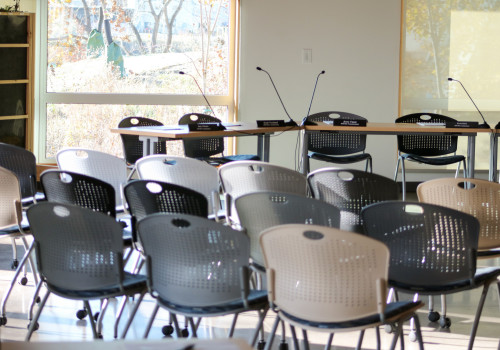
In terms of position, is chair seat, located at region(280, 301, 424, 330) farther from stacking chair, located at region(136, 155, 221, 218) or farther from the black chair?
the black chair

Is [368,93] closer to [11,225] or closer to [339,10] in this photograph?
[339,10]

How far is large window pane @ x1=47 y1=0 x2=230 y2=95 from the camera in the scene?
903 cm

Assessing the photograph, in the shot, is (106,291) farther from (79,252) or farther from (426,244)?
(426,244)

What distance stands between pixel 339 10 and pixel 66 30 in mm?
3237

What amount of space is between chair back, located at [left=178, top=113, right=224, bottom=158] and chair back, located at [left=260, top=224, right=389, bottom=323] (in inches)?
179

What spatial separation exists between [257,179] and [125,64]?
5.20m

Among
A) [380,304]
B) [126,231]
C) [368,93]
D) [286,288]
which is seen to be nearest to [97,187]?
[126,231]

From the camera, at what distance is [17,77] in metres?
8.38

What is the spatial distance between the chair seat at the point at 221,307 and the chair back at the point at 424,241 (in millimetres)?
644

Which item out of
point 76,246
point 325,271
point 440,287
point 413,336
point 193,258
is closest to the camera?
point 325,271

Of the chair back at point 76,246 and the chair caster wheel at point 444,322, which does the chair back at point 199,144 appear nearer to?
the chair caster wheel at point 444,322

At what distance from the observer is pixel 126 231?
174 inches

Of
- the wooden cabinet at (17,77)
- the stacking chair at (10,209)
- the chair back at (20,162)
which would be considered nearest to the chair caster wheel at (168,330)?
the stacking chair at (10,209)

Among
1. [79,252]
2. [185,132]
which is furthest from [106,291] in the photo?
[185,132]
